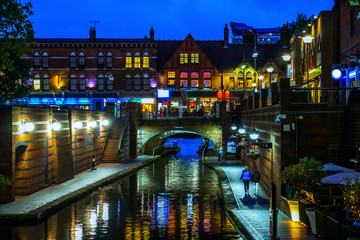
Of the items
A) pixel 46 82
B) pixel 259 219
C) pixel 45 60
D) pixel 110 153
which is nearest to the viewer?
pixel 259 219

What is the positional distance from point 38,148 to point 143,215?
8.73 meters

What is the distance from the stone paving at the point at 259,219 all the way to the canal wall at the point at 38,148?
1147 centimetres

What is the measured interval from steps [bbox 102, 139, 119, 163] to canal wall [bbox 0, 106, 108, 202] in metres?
7.18

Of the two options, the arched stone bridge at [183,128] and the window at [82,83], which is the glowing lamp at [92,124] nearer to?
the arched stone bridge at [183,128]

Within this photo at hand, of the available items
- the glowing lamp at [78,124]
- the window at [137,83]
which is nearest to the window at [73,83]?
the window at [137,83]

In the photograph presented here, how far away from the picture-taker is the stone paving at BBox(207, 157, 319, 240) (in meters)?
16.3

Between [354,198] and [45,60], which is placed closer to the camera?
[354,198]

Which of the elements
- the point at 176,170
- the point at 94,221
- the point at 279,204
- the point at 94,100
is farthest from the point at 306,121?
the point at 94,100

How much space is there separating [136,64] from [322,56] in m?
34.1

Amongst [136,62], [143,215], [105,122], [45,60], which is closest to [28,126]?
[143,215]

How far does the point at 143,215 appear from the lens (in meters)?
22.5

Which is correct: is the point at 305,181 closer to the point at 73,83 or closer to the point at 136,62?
the point at 136,62

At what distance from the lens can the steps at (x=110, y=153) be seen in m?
45.4

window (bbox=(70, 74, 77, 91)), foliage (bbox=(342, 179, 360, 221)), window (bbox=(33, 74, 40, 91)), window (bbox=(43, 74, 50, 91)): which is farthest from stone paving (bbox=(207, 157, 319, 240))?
window (bbox=(33, 74, 40, 91))
